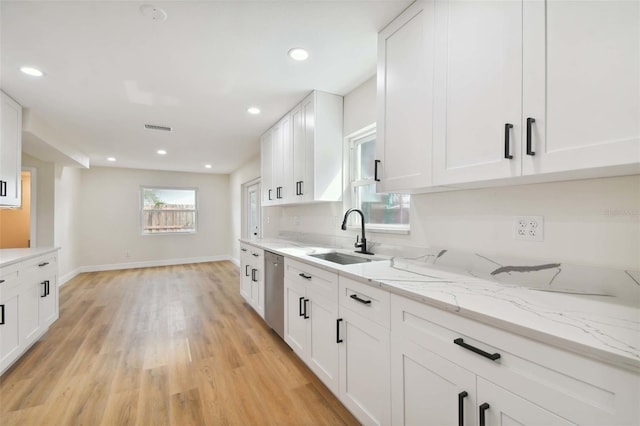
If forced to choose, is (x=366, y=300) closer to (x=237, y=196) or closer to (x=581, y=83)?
(x=581, y=83)

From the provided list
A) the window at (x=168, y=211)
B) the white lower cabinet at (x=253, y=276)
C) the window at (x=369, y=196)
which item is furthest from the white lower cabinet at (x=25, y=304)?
the window at (x=168, y=211)

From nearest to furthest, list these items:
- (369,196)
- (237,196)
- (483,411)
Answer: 1. (483,411)
2. (369,196)
3. (237,196)

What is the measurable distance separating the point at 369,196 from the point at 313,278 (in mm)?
1011

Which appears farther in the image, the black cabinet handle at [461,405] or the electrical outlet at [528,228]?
the electrical outlet at [528,228]

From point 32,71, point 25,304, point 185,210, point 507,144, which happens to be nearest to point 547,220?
point 507,144

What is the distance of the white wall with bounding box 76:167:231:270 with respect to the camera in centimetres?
629

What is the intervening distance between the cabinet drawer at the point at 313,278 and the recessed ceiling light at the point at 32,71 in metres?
2.49

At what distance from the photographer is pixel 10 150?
8.96 ft

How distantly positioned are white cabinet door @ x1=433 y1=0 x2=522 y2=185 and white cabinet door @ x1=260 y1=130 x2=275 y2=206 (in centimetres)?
260

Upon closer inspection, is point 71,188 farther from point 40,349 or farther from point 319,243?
point 319,243

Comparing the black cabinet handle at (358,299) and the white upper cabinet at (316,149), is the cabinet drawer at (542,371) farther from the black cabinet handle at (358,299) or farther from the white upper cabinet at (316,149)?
the white upper cabinet at (316,149)

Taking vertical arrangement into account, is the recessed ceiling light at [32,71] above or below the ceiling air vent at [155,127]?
above

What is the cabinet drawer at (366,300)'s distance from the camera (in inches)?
54.1

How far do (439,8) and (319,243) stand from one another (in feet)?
7.60
